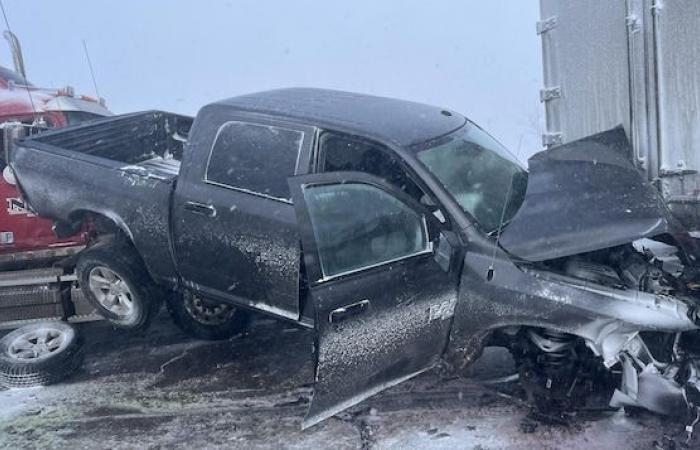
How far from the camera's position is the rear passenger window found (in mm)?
4621

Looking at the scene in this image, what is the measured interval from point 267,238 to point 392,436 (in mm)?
1512

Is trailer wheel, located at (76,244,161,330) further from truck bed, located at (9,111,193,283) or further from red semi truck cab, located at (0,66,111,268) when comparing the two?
red semi truck cab, located at (0,66,111,268)

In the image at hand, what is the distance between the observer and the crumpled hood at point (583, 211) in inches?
148

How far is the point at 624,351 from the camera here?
3.83 metres

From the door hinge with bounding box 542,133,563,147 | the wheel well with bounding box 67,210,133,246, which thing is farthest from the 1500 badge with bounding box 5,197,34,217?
the door hinge with bounding box 542,133,563,147

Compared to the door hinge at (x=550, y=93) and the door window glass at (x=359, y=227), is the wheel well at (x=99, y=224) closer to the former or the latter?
the door window glass at (x=359, y=227)

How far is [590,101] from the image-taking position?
6.23 metres

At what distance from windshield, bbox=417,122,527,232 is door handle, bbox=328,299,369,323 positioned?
34.5 inches

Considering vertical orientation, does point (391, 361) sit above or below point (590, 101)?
below

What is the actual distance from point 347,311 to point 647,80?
3.26 metres

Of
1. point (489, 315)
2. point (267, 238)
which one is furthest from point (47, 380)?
point (489, 315)

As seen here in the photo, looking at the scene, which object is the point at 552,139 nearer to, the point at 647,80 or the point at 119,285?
the point at 647,80

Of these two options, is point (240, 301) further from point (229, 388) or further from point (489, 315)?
point (489, 315)

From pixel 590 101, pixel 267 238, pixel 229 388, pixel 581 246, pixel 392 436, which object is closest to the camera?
pixel 581 246
